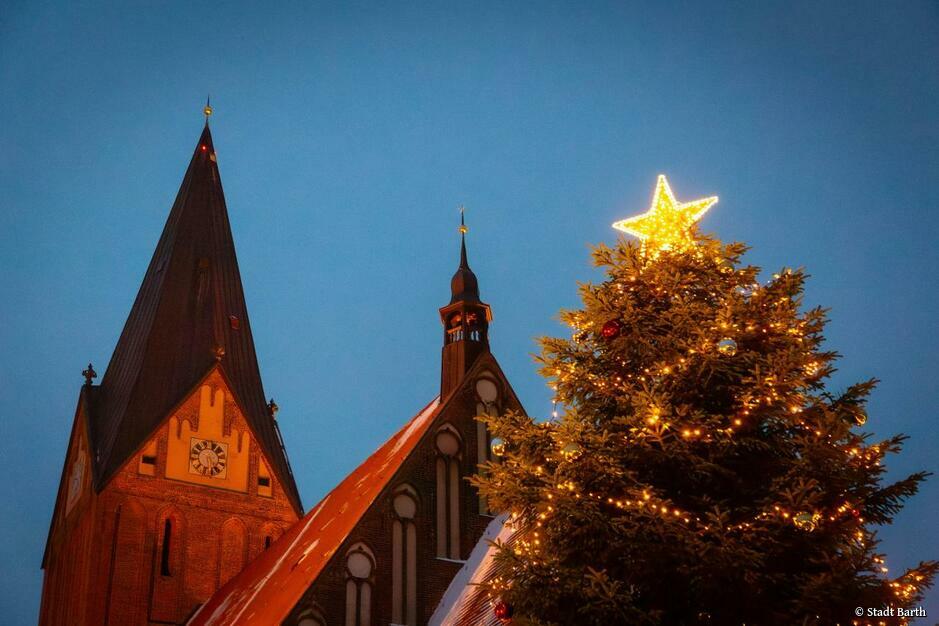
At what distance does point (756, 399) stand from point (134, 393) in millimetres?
26615

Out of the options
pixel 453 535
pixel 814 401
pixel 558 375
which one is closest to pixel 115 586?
pixel 453 535

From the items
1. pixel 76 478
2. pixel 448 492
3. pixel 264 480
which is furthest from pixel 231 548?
pixel 448 492

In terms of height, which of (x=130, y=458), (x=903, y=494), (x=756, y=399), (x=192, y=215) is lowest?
(x=903, y=494)

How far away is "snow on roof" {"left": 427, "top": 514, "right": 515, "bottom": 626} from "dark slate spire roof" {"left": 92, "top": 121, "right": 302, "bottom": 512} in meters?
14.6

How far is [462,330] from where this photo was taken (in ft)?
83.0

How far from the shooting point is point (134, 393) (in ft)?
117

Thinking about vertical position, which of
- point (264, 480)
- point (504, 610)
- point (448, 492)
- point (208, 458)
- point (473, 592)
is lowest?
point (504, 610)

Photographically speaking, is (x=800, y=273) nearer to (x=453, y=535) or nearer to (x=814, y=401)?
(x=814, y=401)

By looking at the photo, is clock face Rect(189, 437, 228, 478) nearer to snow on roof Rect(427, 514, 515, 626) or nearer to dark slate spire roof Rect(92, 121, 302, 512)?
dark slate spire roof Rect(92, 121, 302, 512)

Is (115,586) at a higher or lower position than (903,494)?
higher

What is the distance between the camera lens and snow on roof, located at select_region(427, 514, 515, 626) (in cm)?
1886

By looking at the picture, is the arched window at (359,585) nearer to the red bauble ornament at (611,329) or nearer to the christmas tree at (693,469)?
the christmas tree at (693,469)

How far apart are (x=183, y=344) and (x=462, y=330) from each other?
14.7 meters

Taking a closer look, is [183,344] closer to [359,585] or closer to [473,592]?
[359,585]
